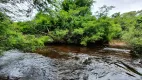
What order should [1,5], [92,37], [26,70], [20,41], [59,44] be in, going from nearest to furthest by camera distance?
[1,5] < [20,41] < [26,70] < [92,37] < [59,44]

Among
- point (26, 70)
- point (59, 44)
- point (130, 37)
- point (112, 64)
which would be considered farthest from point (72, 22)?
point (26, 70)

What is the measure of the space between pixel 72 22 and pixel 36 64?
8405 millimetres

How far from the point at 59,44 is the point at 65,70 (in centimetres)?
893

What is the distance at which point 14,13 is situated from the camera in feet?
16.0

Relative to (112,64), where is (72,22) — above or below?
above

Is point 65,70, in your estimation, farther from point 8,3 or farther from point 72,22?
point 72,22

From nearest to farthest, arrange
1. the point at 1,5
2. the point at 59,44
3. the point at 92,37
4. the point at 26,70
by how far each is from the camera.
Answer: the point at 1,5
the point at 26,70
the point at 92,37
the point at 59,44

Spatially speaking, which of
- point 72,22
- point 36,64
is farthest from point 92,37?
point 36,64

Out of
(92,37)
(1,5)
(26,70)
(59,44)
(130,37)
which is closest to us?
(1,5)

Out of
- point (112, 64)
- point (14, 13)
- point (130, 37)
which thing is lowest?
point (112, 64)

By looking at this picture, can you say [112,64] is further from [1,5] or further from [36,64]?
[1,5]

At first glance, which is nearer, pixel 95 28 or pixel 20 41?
pixel 20 41

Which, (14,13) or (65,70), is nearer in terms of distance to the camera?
(14,13)

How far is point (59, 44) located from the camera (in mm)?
16172
